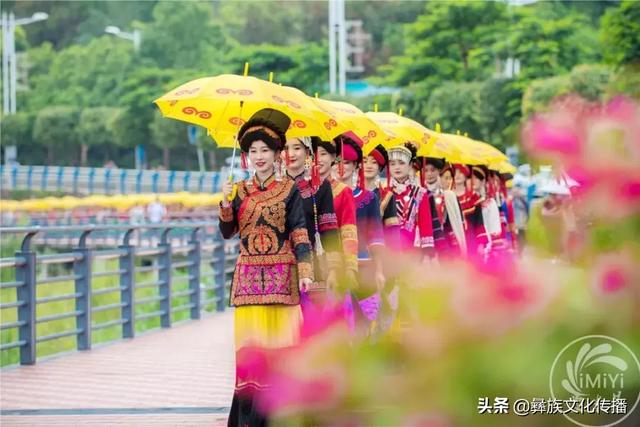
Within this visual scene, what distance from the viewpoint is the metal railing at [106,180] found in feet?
206

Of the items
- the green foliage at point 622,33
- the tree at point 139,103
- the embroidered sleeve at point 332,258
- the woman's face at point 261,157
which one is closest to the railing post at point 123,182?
the tree at point 139,103

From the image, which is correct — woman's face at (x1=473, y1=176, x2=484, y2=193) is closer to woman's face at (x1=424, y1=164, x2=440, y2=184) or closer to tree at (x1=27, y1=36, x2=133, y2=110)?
woman's face at (x1=424, y1=164, x2=440, y2=184)

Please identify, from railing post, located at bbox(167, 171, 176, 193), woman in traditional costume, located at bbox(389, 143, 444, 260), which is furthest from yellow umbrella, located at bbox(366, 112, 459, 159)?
railing post, located at bbox(167, 171, 176, 193)

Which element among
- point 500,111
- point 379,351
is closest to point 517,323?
point 379,351

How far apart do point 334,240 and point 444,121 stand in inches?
1956

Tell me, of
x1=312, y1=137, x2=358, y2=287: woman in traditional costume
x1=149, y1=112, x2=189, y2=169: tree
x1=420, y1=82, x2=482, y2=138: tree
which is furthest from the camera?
x1=149, y1=112, x2=189, y2=169: tree

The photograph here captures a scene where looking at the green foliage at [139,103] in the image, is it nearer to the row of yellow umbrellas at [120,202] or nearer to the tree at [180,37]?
the tree at [180,37]

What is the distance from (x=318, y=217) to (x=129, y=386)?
143 inches

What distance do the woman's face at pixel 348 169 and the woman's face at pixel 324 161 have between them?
36 cm

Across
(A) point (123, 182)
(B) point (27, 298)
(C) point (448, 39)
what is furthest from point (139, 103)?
(B) point (27, 298)

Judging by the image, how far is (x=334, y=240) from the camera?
7883 mm

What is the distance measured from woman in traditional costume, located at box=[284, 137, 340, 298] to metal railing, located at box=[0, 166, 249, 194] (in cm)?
5121

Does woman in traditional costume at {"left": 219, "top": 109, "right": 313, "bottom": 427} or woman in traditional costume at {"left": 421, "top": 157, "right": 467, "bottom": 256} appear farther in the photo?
woman in traditional costume at {"left": 421, "top": 157, "right": 467, "bottom": 256}

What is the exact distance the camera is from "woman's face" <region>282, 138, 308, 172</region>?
8.40 m
